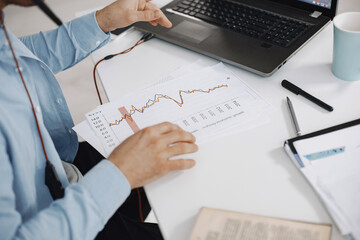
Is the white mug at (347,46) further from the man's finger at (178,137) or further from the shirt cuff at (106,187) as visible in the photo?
the shirt cuff at (106,187)

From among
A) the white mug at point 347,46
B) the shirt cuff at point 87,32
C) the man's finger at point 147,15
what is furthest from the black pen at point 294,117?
the shirt cuff at point 87,32

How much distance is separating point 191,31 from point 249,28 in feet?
0.52

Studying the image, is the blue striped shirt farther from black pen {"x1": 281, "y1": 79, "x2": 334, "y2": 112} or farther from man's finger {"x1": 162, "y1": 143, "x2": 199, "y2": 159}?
black pen {"x1": 281, "y1": 79, "x2": 334, "y2": 112}

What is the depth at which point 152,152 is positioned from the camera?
667mm

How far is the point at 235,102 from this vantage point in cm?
78

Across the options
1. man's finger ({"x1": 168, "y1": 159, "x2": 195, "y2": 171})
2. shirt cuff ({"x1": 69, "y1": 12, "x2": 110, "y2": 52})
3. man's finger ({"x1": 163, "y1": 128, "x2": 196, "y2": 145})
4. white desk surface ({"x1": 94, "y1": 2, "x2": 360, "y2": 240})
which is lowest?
white desk surface ({"x1": 94, "y1": 2, "x2": 360, "y2": 240})

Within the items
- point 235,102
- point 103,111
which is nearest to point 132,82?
point 103,111

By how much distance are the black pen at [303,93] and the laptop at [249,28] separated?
0.15ft

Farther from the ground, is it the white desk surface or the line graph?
the line graph

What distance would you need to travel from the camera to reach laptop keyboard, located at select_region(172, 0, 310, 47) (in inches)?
35.1

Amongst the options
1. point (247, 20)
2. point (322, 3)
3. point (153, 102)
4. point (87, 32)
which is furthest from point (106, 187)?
point (322, 3)

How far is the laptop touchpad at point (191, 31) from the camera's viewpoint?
0.96 metres

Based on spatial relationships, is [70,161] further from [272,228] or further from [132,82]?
[272,228]

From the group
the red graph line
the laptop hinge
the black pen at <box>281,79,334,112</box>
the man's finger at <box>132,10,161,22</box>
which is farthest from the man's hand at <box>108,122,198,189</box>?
the laptop hinge
